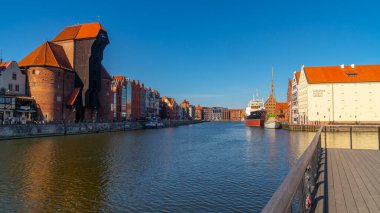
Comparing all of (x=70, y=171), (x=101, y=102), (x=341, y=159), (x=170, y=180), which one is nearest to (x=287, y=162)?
(x=341, y=159)

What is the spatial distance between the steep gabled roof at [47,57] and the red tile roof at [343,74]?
67090 mm

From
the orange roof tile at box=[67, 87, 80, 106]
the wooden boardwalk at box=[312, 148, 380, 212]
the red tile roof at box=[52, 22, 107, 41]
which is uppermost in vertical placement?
the red tile roof at box=[52, 22, 107, 41]

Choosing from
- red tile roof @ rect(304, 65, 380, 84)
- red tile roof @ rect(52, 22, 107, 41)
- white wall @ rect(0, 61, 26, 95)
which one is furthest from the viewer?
red tile roof @ rect(304, 65, 380, 84)

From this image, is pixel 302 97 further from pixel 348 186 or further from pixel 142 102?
pixel 348 186

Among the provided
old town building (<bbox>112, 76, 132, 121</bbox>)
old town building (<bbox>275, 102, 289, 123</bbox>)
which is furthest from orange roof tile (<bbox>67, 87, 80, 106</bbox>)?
old town building (<bbox>275, 102, 289, 123</bbox>)

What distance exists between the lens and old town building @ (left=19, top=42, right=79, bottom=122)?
59969 millimetres

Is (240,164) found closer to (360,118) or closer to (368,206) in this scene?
(368,206)

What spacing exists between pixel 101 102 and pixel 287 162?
63599mm

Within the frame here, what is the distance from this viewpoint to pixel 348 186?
831 centimetres

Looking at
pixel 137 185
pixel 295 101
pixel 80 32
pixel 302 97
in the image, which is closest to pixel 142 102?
pixel 80 32

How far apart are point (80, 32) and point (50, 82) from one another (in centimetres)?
1681

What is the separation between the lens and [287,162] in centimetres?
2242

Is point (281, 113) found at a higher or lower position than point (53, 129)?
higher

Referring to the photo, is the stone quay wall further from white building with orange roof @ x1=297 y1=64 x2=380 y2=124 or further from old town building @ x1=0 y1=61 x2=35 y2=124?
white building with orange roof @ x1=297 y1=64 x2=380 y2=124
